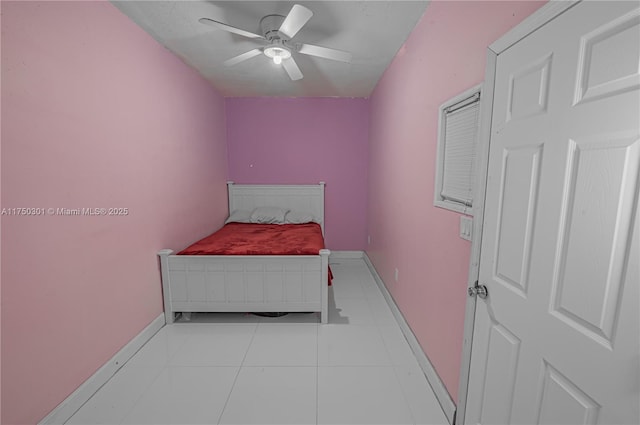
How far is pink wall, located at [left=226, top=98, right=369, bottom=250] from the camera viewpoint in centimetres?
376

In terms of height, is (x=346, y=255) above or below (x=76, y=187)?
below

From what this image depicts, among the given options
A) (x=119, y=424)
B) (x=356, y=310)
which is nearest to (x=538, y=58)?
(x=356, y=310)

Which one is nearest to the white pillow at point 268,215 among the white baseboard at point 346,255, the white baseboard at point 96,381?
the white baseboard at point 346,255

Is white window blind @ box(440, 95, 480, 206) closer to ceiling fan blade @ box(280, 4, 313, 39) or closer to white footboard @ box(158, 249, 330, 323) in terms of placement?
ceiling fan blade @ box(280, 4, 313, 39)

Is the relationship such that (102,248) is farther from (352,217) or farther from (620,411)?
(352,217)

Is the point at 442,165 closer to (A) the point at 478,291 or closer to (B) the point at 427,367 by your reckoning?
(A) the point at 478,291

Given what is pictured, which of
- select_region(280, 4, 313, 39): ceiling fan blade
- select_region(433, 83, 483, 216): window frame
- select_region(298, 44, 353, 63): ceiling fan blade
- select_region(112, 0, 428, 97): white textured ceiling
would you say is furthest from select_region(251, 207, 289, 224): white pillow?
select_region(433, 83, 483, 216): window frame

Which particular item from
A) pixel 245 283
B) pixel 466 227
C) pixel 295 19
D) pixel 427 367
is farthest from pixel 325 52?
pixel 427 367

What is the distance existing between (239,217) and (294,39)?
7.58ft

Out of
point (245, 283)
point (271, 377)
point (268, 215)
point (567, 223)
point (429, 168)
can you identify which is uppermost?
point (429, 168)

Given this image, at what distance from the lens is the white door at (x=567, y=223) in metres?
0.60

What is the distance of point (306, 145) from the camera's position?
3.84 m

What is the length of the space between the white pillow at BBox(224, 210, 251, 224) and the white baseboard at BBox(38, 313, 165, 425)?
66.8 inches

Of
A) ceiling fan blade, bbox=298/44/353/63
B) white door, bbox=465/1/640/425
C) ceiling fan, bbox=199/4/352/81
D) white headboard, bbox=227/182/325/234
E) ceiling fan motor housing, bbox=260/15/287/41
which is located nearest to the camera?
white door, bbox=465/1/640/425
